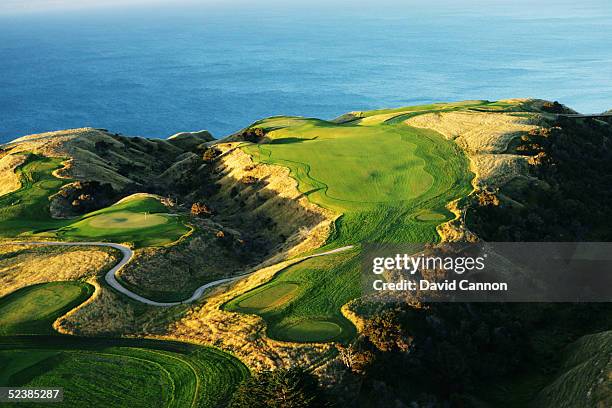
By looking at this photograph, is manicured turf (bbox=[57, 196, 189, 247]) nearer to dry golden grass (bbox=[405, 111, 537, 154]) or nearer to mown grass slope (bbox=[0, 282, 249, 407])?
mown grass slope (bbox=[0, 282, 249, 407])

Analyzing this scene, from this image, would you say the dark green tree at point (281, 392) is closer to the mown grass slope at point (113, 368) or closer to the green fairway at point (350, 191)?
the mown grass slope at point (113, 368)

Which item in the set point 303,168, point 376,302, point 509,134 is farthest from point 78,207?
point 509,134

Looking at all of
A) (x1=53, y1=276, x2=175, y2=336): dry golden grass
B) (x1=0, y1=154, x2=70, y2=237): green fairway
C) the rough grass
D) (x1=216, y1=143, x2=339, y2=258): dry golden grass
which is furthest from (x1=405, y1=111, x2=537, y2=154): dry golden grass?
(x1=0, y1=154, x2=70, y2=237): green fairway

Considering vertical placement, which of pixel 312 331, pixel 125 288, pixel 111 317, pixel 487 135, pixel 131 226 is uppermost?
pixel 487 135

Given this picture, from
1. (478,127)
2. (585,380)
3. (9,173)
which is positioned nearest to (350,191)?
(478,127)

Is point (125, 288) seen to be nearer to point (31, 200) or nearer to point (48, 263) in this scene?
point (48, 263)

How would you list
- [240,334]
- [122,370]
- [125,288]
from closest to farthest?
[122,370]
[240,334]
[125,288]
